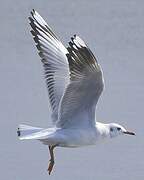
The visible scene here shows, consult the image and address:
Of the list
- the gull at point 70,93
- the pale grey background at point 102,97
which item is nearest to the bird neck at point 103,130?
the gull at point 70,93

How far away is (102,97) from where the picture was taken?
7.84 metres

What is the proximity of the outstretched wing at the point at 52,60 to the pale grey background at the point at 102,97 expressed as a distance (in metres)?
0.92

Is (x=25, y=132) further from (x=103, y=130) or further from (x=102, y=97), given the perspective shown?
(x=102, y=97)

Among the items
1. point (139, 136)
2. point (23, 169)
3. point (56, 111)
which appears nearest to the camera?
point (56, 111)

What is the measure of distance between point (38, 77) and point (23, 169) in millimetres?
2380

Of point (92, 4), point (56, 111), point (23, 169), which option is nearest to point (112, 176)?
point (23, 169)

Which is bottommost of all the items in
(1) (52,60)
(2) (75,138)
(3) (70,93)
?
→ (2) (75,138)

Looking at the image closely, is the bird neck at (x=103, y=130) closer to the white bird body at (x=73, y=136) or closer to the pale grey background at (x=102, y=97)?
the white bird body at (x=73, y=136)

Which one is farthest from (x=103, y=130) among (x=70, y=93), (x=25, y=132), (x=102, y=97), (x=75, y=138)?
(x=102, y=97)

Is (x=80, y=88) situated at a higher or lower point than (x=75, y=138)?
higher

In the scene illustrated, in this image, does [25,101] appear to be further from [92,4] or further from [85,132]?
[92,4]

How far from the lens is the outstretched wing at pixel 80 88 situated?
4.68 metres

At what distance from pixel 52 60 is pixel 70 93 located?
497 millimetres

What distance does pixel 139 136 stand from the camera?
6.87 m
